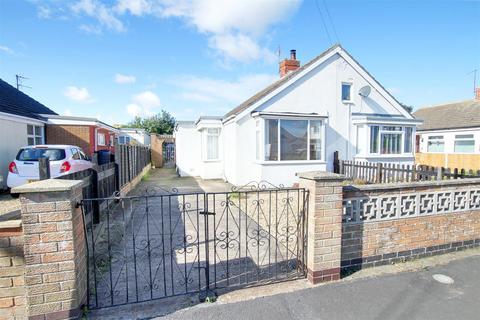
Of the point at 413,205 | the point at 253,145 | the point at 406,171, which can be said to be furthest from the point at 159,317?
the point at 253,145

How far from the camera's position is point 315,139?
36.3ft

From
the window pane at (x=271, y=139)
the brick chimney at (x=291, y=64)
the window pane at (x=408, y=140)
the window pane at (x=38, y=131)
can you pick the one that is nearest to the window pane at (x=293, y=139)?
the window pane at (x=271, y=139)

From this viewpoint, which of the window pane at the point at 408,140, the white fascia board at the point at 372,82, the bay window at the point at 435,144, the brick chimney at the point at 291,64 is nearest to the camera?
the white fascia board at the point at 372,82

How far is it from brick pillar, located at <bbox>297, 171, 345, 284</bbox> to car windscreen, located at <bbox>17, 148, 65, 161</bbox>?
8.68 meters

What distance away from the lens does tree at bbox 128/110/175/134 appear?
4069 centimetres

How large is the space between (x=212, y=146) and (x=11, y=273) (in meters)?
12.1

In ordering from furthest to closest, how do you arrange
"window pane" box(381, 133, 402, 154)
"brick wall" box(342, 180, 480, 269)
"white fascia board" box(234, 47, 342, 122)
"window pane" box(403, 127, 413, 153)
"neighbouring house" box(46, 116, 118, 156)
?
"neighbouring house" box(46, 116, 118, 156) < "window pane" box(403, 127, 413, 153) < "window pane" box(381, 133, 402, 154) < "white fascia board" box(234, 47, 342, 122) < "brick wall" box(342, 180, 480, 269)

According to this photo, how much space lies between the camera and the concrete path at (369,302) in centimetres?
271

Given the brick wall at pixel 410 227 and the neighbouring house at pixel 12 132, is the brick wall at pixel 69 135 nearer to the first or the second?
the neighbouring house at pixel 12 132

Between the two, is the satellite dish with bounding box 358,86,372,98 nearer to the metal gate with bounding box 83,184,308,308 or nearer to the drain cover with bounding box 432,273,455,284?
the metal gate with bounding box 83,184,308,308

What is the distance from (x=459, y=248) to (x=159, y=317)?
4.91m

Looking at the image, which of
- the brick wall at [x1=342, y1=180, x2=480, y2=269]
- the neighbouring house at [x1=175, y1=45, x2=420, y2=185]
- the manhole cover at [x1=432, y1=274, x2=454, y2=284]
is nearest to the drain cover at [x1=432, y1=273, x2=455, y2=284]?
the manhole cover at [x1=432, y1=274, x2=454, y2=284]

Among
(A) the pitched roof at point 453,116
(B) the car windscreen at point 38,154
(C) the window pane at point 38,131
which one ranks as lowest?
(B) the car windscreen at point 38,154

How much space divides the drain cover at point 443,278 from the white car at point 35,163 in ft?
29.5
